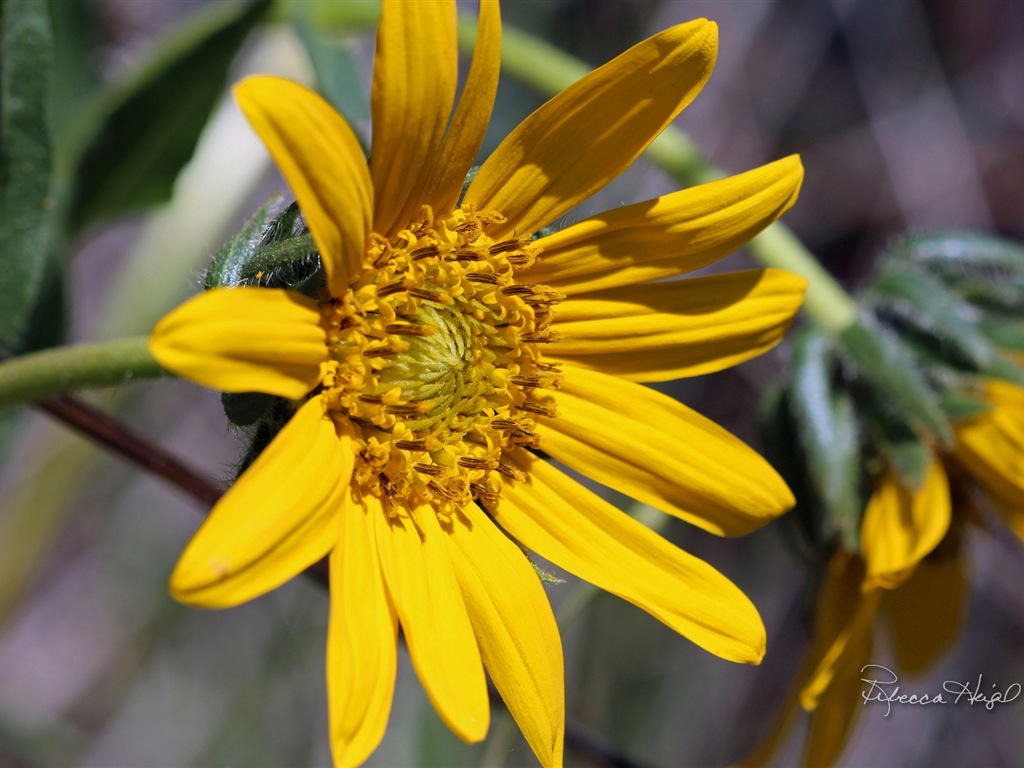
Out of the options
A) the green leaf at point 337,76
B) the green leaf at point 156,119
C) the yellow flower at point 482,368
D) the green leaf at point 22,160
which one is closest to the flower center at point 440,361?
the yellow flower at point 482,368

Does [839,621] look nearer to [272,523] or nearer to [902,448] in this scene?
[902,448]

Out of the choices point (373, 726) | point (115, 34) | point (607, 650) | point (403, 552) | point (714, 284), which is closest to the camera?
point (373, 726)

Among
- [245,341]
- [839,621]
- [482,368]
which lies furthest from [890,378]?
[245,341]

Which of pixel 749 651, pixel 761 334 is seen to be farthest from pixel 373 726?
pixel 761 334

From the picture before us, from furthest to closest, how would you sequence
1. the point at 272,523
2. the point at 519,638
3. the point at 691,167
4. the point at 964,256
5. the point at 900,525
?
the point at 691,167, the point at 964,256, the point at 900,525, the point at 519,638, the point at 272,523

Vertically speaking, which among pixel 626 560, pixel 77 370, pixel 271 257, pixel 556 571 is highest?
pixel 271 257

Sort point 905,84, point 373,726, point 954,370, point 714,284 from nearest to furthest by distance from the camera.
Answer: point 373,726, point 714,284, point 954,370, point 905,84

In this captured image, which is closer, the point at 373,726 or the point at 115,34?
the point at 373,726

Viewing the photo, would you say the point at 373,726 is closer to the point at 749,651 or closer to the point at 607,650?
the point at 749,651
